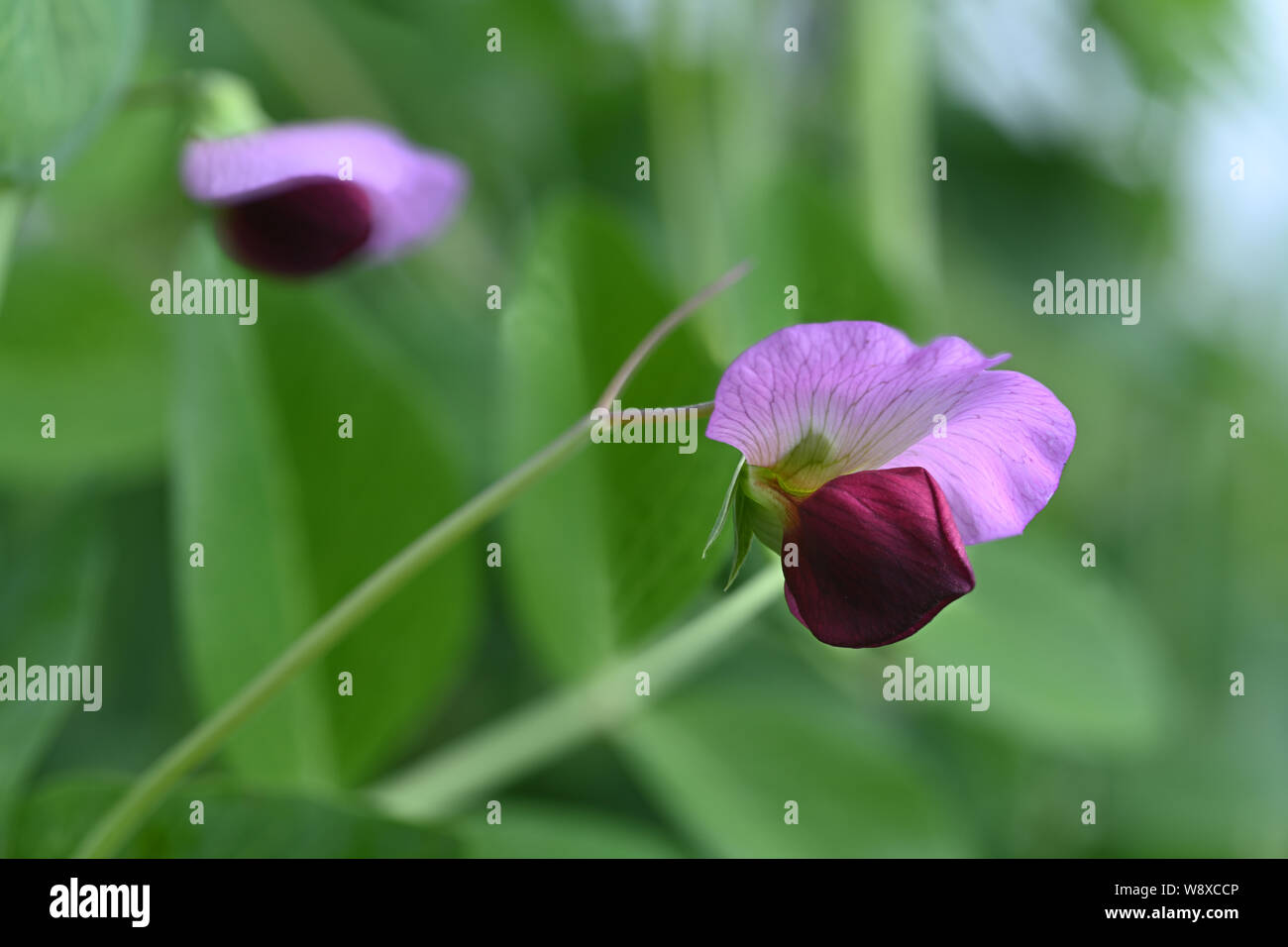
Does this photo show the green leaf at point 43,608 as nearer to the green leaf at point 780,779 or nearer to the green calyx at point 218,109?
the green calyx at point 218,109

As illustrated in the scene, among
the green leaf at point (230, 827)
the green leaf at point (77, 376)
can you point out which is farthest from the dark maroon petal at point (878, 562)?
the green leaf at point (77, 376)

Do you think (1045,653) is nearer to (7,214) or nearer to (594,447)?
(594,447)

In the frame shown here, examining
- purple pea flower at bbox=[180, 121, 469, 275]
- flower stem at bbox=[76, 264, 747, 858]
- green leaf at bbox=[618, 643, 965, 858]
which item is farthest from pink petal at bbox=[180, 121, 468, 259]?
green leaf at bbox=[618, 643, 965, 858]

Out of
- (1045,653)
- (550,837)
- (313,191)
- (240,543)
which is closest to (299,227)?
(313,191)

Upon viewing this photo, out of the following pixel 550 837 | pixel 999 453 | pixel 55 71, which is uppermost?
pixel 55 71

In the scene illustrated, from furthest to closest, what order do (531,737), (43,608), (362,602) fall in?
(531,737) → (43,608) → (362,602)

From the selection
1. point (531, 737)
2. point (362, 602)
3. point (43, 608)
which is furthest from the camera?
point (531, 737)
